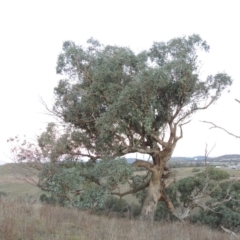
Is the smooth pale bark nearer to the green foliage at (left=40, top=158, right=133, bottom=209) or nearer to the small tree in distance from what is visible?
the small tree in distance

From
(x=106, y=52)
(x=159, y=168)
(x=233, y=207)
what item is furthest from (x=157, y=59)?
(x=233, y=207)

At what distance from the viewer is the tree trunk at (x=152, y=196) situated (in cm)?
1439

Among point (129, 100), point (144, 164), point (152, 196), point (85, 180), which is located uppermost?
point (129, 100)

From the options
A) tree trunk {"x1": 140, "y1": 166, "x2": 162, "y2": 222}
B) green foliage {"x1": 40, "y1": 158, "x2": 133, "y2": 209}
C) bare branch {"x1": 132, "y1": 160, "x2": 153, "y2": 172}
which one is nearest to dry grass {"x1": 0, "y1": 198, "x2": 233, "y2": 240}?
green foliage {"x1": 40, "y1": 158, "x2": 133, "y2": 209}

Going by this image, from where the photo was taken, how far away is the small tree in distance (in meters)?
12.9

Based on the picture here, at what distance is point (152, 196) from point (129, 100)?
15.5ft

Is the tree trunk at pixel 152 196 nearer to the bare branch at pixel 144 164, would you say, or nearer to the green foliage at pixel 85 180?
the bare branch at pixel 144 164

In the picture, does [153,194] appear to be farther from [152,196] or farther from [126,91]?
[126,91]

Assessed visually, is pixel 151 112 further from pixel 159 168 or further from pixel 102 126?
pixel 159 168

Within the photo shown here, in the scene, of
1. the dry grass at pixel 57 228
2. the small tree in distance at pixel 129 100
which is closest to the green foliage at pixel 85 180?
the small tree in distance at pixel 129 100

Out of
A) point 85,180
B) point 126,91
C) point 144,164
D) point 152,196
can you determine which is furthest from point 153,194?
point 126,91

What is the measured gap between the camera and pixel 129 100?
12.6 meters

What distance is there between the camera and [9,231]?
6.13 meters

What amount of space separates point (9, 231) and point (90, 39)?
1032cm
